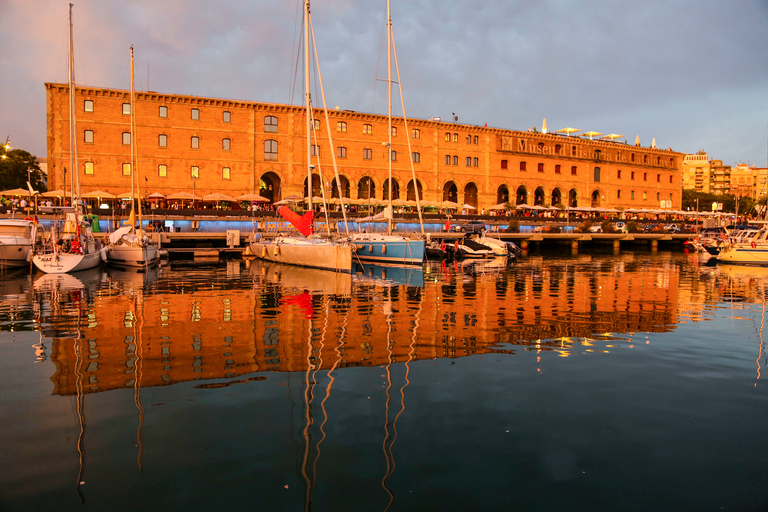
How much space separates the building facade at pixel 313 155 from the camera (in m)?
44.4

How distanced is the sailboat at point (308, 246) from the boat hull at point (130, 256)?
6.01 metres

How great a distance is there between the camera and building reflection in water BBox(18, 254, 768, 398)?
845 cm

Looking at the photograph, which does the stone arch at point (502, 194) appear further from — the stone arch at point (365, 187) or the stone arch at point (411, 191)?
the stone arch at point (365, 187)

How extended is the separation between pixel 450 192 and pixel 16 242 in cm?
4302

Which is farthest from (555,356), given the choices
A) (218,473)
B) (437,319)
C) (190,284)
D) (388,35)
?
(388,35)

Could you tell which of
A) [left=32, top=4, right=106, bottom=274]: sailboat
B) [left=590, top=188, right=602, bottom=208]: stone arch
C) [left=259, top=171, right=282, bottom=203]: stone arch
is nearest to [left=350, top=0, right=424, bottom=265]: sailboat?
[left=32, top=4, right=106, bottom=274]: sailboat

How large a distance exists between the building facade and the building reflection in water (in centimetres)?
1573

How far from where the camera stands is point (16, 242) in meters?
26.1

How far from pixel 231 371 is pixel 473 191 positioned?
55927 mm

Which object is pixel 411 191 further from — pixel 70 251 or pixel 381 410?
pixel 381 410

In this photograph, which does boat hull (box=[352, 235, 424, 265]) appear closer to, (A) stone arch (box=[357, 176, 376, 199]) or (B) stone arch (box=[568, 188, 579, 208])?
(A) stone arch (box=[357, 176, 376, 199])

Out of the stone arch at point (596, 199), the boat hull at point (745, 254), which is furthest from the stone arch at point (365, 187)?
the boat hull at point (745, 254)

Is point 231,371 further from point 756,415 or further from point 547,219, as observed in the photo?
point 547,219

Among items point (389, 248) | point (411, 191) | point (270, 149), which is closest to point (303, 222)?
point (389, 248)
